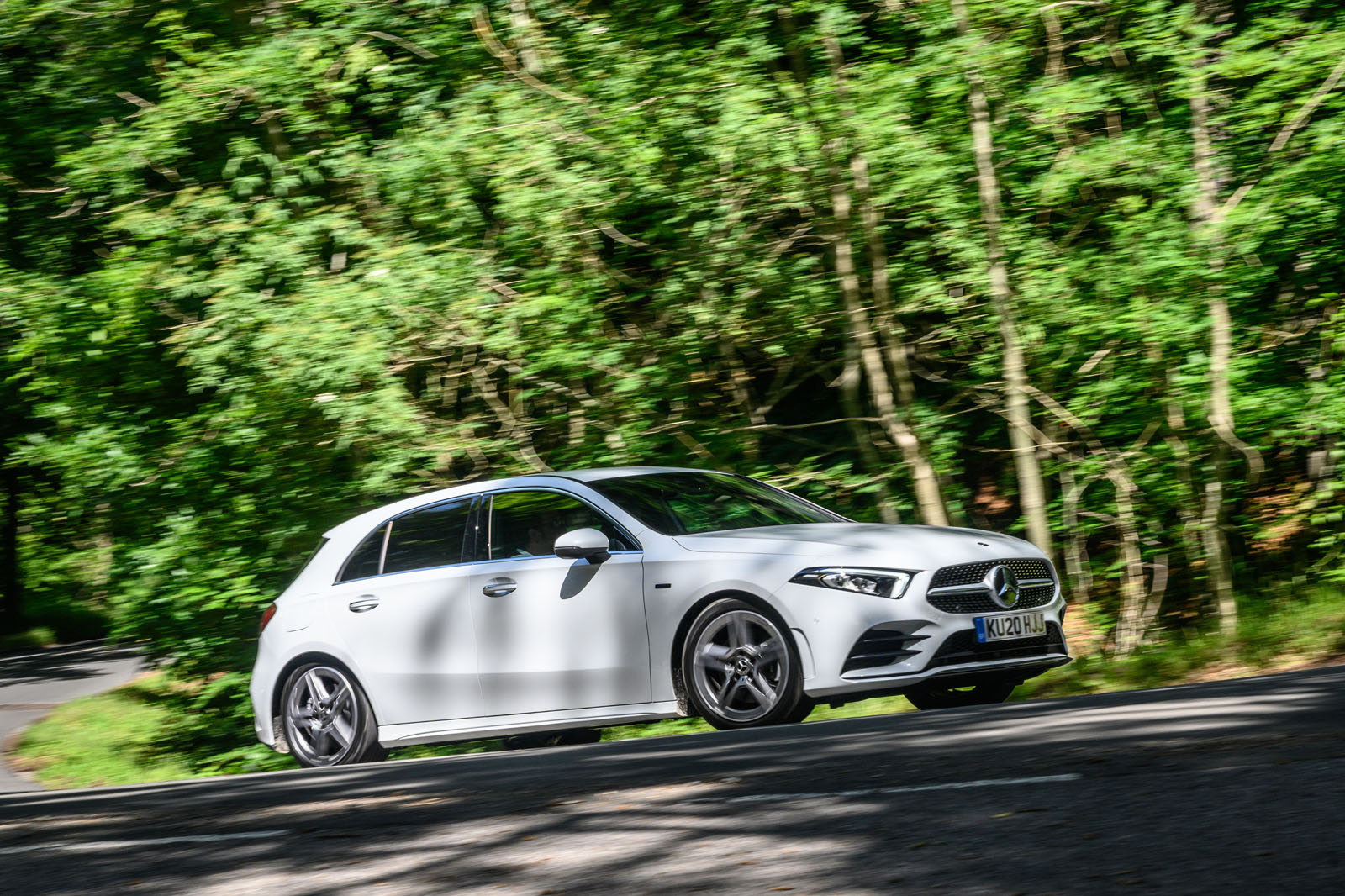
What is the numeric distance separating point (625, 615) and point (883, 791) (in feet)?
11.3

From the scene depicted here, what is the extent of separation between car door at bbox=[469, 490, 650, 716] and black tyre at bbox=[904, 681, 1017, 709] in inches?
64.5

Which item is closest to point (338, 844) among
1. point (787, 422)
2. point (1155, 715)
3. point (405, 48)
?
point (1155, 715)

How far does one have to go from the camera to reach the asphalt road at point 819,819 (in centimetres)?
376

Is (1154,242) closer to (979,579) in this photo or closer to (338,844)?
(979,579)

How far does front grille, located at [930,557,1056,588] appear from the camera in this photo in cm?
773

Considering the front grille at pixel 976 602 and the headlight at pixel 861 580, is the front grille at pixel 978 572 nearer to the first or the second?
the front grille at pixel 976 602

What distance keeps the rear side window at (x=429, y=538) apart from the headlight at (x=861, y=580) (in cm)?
234

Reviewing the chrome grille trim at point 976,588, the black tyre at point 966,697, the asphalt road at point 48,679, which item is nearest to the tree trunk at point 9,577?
the asphalt road at point 48,679

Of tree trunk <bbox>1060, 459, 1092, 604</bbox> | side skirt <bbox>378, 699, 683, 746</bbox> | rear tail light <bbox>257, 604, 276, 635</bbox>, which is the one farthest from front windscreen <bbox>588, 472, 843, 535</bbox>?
tree trunk <bbox>1060, 459, 1092, 604</bbox>

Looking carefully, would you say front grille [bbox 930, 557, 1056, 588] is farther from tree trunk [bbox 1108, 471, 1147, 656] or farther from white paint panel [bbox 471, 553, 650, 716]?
tree trunk [bbox 1108, 471, 1147, 656]

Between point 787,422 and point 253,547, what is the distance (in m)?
4.82

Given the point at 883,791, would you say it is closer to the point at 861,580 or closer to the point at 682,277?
the point at 861,580

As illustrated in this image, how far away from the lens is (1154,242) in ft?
38.1

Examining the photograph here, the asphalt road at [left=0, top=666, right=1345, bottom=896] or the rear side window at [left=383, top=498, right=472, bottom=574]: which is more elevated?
the rear side window at [left=383, top=498, right=472, bottom=574]
